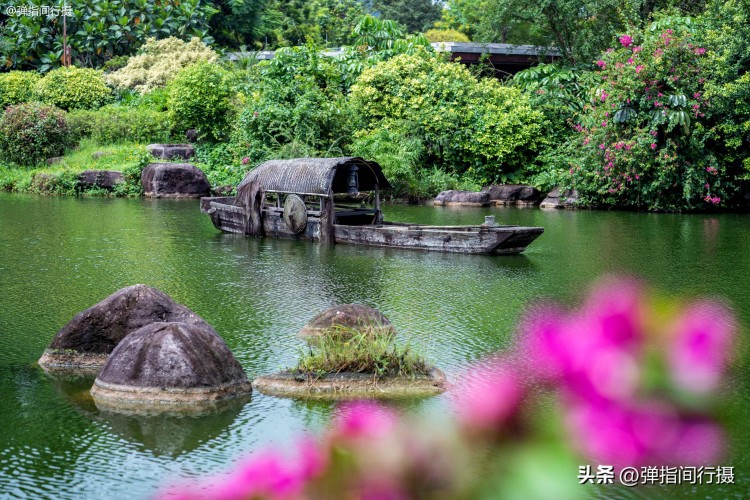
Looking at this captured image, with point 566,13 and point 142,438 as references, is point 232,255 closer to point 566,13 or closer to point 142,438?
point 142,438

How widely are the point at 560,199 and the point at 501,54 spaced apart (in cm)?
980

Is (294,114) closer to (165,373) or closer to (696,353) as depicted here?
(165,373)

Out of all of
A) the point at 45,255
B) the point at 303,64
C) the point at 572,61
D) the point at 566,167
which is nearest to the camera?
the point at 45,255

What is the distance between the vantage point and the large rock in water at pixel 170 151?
90.6 ft

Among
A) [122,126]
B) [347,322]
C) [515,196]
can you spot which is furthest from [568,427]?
[122,126]

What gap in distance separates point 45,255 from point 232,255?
2.84m

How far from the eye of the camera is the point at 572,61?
29547mm

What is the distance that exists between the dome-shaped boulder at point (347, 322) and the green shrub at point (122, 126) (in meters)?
21.8

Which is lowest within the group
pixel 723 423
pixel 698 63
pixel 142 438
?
pixel 142 438

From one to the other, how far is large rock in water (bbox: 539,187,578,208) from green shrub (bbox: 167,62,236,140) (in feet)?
34.0

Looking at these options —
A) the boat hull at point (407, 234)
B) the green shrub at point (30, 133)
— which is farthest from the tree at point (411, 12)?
the boat hull at point (407, 234)

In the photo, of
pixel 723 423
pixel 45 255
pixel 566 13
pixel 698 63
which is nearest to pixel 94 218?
pixel 45 255

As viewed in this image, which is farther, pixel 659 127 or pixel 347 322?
pixel 659 127

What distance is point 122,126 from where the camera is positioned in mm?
29578
